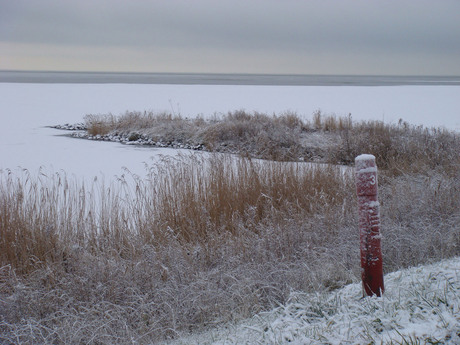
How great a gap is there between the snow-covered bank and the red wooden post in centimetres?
13

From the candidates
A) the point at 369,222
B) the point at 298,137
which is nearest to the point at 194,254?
the point at 369,222

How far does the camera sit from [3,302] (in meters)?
4.50

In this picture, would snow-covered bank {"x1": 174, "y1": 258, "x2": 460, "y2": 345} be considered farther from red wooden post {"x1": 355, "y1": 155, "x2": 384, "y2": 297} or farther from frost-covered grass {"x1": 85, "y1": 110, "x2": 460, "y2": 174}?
frost-covered grass {"x1": 85, "y1": 110, "x2": 460, "y2": 174}

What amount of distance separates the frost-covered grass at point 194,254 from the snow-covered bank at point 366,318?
0.37 feet

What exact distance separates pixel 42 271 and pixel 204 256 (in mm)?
1744

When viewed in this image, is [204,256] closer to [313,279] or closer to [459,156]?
[313,279]

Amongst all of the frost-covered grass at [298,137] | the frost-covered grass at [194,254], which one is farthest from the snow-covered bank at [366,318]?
the frost-covered grass at [298,137]

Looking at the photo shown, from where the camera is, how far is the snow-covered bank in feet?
9.30

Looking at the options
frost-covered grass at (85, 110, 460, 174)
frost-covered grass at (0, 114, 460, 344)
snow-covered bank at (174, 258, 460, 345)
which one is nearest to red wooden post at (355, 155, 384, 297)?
snow-covered bank at (174, 258, 460, 345)

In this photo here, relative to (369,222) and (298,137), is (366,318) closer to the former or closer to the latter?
(369,222)

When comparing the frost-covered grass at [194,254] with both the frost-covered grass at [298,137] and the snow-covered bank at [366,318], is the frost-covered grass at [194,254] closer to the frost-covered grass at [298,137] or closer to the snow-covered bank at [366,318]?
the snow-covered bank at [366,318]

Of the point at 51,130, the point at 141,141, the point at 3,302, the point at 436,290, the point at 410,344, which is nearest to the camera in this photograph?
the point at 410,344

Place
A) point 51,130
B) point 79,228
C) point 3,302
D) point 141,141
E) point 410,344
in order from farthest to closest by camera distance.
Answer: point 51,130 → point 141,141 → point 79,228 → point 3,302 → point 410,344

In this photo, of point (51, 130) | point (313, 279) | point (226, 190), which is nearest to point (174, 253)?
point (313, 279)
